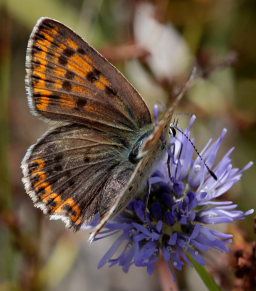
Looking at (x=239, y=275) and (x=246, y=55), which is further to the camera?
(x=246, y=55)

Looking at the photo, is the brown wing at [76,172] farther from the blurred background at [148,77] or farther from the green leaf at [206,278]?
the blurred background at [148,77]

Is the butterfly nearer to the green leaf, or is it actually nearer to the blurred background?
the green leaf

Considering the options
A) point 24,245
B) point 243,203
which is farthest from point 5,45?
point 243,203

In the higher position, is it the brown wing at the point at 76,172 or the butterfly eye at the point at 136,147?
the butterfly eye at the point at 136,147

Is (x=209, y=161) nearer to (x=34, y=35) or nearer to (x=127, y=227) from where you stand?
(x=127, y=227)

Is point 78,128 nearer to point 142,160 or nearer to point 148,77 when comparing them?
point 142,160

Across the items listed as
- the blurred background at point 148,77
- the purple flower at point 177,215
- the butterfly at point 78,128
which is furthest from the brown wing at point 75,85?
the blurred background at point 148,77

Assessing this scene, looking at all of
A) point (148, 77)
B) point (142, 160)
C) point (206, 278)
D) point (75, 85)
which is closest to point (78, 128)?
point (75, 85)
